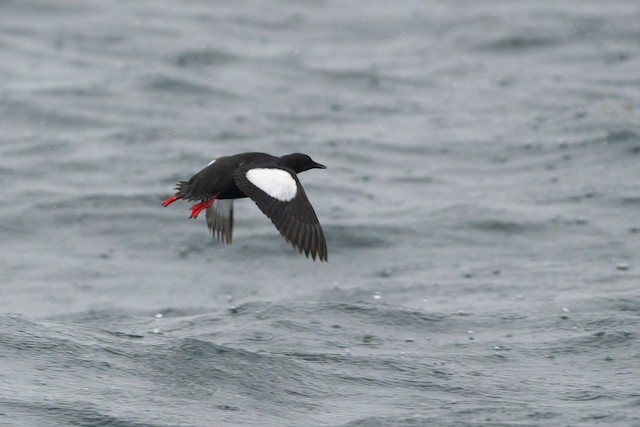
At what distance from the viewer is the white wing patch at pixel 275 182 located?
9.51 meters

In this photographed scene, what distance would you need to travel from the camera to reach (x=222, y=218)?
11.6 m

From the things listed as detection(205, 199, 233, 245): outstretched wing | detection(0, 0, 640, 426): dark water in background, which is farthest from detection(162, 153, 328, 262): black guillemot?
detection(205, 199, 233, 245): outstretched wing

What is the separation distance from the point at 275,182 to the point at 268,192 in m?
0.13

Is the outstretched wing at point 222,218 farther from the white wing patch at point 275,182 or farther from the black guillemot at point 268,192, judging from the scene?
the white wing patch at point 275,182

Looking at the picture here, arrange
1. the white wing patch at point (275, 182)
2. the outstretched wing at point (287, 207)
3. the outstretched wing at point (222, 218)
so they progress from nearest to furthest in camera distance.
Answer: the outstretched wing at point (287, 207) < the white wing patch at point (275, 182) < the outstretched wing at point (222, 218)

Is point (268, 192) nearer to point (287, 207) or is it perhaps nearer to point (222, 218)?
point (287, 207)

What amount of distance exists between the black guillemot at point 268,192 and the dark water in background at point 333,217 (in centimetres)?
105

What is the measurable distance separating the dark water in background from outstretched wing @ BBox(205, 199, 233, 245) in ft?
2.35

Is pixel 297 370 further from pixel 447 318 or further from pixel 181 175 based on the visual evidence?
pixel 181 175

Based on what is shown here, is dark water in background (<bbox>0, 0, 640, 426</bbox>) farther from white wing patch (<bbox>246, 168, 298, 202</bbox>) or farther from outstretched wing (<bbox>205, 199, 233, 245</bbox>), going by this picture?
white wing patch (<bbox>246, 168, 298, 202</bbox>)

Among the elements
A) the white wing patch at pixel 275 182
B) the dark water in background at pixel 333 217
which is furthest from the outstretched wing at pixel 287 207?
the dark water in background at pixel 333 217

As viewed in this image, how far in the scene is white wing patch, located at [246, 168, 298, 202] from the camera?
9508 mm

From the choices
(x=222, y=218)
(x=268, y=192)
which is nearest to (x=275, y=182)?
(x=268, y=192)

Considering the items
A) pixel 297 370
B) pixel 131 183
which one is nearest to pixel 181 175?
pixel 131 183
